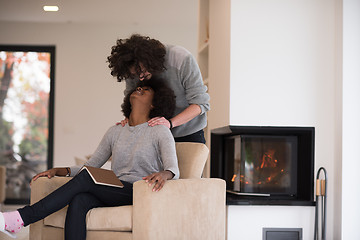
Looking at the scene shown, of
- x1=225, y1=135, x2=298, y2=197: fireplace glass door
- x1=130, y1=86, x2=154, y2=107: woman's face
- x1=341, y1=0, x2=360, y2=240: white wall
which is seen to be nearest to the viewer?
x1=130, y1=86, x2=154, y2=107: woman's face

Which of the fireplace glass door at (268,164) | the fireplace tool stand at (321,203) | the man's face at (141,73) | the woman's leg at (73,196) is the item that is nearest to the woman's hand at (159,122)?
the man's face at (141,73)

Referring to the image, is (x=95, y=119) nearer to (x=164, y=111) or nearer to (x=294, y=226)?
(x=294, y=226)

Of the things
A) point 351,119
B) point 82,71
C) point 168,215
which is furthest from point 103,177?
point 82,71

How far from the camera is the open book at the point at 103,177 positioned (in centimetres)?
273

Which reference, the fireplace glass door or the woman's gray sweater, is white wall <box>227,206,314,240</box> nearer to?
the fireplace glass door

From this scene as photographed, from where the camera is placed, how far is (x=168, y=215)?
262 centimetres

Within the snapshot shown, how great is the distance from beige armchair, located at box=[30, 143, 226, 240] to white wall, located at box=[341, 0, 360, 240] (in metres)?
1.49

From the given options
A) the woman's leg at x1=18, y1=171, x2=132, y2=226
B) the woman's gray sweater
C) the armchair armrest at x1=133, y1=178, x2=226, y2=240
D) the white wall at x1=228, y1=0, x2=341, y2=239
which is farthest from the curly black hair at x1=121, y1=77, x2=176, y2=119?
the white wall at x1=228, y1=0, x2=341, y2=239

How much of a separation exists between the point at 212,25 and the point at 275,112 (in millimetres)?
1247

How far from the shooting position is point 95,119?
333 inches

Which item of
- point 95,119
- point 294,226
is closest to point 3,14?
point 95,119

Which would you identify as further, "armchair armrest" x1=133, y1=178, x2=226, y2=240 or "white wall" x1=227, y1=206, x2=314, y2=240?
"white wall" x1=227, y1=206, x2=314, y2=240

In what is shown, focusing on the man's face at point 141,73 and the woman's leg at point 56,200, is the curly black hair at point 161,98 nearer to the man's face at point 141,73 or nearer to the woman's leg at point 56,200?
the man's face at point 141,73

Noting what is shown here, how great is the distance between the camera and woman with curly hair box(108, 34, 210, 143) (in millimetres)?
2986
